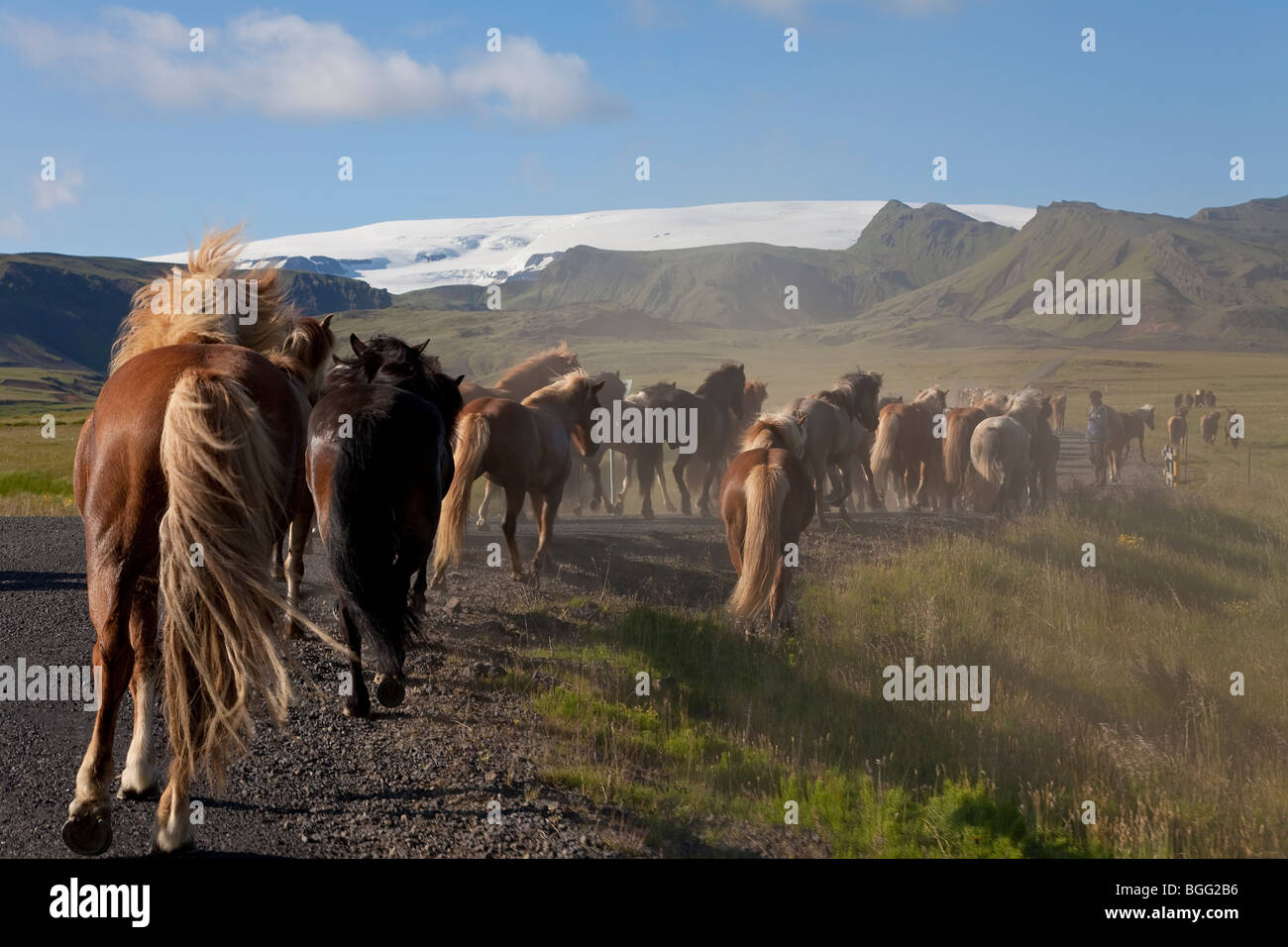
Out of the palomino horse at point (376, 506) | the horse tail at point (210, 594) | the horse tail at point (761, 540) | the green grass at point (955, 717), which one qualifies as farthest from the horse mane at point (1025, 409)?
the horse tail at point (210, 594)

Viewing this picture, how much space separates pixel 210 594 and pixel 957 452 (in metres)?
19.0

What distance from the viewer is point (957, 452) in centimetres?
2094

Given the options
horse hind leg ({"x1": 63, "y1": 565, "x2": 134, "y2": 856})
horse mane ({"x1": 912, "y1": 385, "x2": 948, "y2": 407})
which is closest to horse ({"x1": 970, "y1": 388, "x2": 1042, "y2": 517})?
horse mane ({"x1": 912, "y1": 385, "x2": 948, "y2": 407})

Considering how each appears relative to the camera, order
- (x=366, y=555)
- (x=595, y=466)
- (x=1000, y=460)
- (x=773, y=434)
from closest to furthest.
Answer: (x=366, y=555) < (x=773, y=434) < (x=595, y=466) < (x=1000, y=460)

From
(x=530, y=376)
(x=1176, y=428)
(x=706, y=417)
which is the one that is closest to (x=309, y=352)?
(x=530, y=376)

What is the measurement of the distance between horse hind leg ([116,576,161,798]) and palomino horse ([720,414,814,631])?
18.7 feet

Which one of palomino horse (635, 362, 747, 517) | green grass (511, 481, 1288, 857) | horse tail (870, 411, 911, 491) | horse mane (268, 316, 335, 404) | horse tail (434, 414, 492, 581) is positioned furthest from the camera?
A: horse tail (870, 411, 911, 491)

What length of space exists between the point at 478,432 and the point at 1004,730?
572cm

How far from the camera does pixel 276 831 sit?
4.48 m

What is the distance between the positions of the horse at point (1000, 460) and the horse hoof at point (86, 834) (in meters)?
18.2

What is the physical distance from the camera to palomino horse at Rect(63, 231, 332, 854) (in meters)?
3.84

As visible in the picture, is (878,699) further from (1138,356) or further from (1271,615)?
(1138,356)

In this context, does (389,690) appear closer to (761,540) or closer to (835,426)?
(761,540)

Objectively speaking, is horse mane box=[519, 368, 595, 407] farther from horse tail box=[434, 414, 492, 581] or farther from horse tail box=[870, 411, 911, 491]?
horse tail box=[870, 411, 911, 491]
